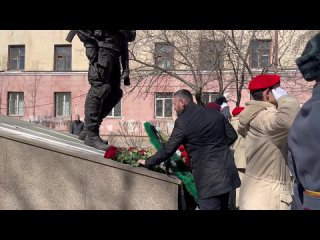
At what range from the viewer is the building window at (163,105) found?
89.7 ft

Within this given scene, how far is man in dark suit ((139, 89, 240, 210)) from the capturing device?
4.09 meters

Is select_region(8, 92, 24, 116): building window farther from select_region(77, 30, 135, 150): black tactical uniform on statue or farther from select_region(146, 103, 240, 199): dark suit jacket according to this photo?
select_region(146, 103, 240, 199): dark suit jacket

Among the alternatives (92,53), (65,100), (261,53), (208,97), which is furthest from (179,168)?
(65,100)

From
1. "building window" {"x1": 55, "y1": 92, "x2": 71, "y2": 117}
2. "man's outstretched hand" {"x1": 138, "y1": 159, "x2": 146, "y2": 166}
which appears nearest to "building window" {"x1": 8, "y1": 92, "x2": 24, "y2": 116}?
"building window" {"x1": 55, "y1": 92, "x2": 71, "y2": 117}

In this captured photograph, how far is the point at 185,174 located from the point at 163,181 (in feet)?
1.25

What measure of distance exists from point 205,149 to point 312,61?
207 cm

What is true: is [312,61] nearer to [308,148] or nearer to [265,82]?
[308,148]

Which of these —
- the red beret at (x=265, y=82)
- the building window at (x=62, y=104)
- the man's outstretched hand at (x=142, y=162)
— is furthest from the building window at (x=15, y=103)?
the red beret at (x=265, y=82)

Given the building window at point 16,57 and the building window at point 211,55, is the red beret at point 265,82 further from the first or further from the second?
the building window at point 16,57

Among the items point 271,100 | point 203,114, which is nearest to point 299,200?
point 271,100

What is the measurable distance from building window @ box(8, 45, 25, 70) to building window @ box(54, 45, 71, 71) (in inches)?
80.5

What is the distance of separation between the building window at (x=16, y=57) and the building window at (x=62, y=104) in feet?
9.61

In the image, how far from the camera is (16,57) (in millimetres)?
29516
